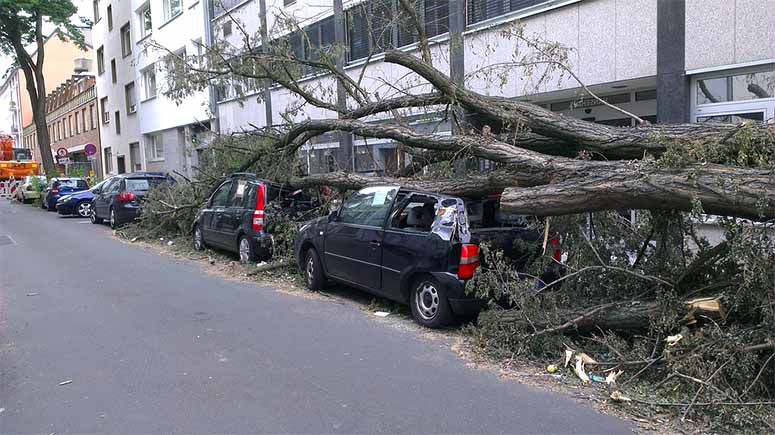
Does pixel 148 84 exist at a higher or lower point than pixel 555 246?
higher

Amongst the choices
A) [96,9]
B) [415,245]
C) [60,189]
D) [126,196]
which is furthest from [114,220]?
[96,9]

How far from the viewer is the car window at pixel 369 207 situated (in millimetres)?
7453

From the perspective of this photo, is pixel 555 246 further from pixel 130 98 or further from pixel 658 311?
pixel 130 98

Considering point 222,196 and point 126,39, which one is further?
point 126,39

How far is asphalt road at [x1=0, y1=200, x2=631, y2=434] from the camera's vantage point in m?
4.29

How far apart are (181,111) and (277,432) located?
26504mm

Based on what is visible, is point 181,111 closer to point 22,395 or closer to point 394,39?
point 394,39

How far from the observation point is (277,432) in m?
4.11

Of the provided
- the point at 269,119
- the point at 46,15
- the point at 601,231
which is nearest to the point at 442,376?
the point at 601,231

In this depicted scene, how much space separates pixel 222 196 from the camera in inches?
473

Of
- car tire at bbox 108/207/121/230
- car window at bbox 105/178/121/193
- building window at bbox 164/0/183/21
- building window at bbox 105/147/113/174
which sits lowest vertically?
car tire at bbox 108/207/121/230

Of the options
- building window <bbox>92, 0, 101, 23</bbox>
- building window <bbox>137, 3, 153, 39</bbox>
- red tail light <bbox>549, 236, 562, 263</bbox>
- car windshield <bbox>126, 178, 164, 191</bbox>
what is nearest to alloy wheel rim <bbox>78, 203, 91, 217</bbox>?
car windshield <bbox>126, 178, 164, 191</bbox>

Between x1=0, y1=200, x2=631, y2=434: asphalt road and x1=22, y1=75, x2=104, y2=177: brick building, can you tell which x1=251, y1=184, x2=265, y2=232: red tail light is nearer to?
x1=0, y1=200, x2=631, y2=434: asphalt road

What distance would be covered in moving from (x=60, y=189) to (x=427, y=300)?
25.1 metres
